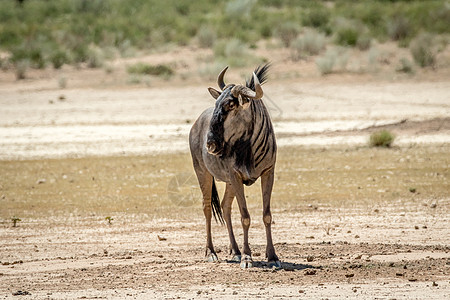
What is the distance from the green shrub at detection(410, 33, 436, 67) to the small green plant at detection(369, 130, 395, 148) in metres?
9.88

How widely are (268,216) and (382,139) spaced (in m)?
10.3

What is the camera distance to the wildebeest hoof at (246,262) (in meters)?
9.20

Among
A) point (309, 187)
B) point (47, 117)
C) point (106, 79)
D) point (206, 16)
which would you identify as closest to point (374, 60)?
point (106, 79)

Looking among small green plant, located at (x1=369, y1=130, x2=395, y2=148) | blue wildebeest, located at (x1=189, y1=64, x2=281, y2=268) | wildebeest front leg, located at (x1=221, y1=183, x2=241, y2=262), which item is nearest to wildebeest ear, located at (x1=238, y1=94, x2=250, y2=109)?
blue wildebeest, located at (x1=189, y1=64, x2=281, y2=268)

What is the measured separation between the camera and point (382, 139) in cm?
1922

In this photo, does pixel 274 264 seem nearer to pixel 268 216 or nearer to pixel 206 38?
pixel 268 216

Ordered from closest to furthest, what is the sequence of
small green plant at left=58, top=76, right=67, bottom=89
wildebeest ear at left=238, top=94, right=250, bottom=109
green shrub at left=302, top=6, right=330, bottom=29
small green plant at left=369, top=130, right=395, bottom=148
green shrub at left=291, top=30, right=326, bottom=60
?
1. wildebeest ear at left=238, top=94, right=250, bottom=109
2. small green plant at left=369, top=130, right=395, bottom=148
3. small green plant at left=58, top=76, right=67, bottom=89
4. green shrub at left=291, top=30, right=326, bottom=60
5. green shrub at left=302, top=6, right=330, bottom=29

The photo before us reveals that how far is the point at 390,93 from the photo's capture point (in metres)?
25.1

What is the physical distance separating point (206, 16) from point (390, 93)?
22919 mm

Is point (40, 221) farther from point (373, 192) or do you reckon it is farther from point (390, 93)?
point (390, 93)

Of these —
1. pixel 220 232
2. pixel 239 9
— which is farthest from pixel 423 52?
pixel 220 232

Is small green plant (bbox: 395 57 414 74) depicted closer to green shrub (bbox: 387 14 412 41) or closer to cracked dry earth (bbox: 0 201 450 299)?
green shrub (bbox: 387 14 412 41)

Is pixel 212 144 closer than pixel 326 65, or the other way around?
pixel 212 144

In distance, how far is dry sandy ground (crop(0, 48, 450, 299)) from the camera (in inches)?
329
